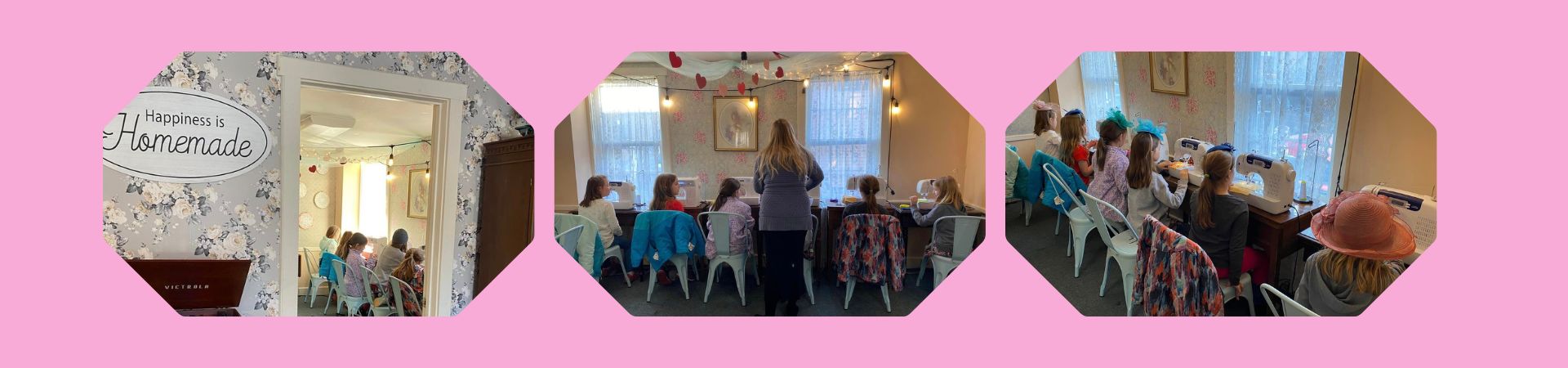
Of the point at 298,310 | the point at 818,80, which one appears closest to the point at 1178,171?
the point at 818,80

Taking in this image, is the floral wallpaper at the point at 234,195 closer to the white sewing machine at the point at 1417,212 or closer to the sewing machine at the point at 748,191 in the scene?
the sewing machine at the point at 748,191

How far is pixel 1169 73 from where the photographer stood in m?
2.67

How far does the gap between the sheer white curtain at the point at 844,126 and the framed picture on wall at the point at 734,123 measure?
166 millimetres

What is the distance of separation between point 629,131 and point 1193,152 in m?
1.64

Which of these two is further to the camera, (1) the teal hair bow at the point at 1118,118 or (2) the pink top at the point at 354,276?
(2) the pink top at the point at 354,276

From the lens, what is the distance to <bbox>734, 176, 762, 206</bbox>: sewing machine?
108 inches

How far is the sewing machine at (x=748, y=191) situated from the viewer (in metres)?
2.76

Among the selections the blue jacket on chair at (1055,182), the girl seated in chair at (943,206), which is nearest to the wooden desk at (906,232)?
the girl seated in chair at (943,206)

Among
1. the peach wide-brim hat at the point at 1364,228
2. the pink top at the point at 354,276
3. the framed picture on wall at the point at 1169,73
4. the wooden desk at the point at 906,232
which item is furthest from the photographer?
the pink top at the point at 354,276

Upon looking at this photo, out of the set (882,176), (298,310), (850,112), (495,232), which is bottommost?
(298,310)

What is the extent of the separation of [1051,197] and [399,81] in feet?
6.64

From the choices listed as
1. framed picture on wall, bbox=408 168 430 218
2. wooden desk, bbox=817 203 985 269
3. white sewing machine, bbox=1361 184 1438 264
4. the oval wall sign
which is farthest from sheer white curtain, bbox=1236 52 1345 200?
the oval wall sign

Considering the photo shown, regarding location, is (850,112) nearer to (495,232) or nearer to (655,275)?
(655,275)

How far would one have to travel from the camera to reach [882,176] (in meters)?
2.77
